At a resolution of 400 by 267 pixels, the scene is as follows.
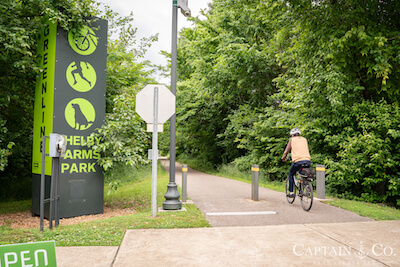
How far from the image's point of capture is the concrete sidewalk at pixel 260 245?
13.2ft

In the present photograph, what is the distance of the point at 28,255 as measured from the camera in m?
2.45

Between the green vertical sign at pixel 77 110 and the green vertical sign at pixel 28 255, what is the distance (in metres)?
5.73

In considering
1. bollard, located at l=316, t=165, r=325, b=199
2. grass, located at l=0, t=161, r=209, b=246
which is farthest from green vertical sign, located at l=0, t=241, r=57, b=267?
bollard, located at l=316, t=165, r=325, b=199

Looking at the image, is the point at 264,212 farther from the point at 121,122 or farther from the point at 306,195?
the point at 121,122

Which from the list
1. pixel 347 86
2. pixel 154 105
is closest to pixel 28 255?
pixel 154 105

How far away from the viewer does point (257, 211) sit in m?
7.35

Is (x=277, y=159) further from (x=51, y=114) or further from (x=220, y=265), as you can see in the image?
(x=220, y=265)

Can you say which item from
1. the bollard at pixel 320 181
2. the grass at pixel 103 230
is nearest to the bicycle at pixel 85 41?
the grass at pixel 103 230

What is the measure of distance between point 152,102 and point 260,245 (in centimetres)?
374

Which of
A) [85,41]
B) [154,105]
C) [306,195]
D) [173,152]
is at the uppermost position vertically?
[85,41]

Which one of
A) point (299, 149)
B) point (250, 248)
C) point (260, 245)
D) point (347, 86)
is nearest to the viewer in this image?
point (250, 248)

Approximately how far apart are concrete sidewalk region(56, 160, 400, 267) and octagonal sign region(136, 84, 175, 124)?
2456mm

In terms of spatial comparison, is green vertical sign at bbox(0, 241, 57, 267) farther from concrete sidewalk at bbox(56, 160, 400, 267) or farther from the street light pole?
the street light pole

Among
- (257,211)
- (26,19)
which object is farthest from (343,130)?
(26,19)
